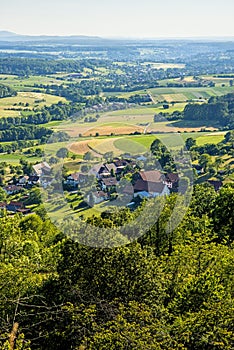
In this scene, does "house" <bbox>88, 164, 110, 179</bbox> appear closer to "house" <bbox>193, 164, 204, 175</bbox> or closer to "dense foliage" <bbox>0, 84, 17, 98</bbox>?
"house" <bbox>193, 164, 204, 175</bbox>

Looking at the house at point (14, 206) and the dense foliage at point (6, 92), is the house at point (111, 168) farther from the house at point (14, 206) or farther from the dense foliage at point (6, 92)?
the dense foliage at point (6, 92)

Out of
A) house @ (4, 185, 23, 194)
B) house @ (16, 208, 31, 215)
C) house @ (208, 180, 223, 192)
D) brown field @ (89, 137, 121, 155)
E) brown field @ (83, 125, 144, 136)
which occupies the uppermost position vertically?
brown field @ (83, 125, 144, 136)

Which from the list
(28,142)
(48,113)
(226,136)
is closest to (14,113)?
(48,113)

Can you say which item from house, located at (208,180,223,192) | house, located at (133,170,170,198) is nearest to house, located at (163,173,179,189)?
house, located at (133,170,170,198)

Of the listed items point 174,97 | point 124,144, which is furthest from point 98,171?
point 174,97

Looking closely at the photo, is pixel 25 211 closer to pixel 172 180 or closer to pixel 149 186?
pixel 172 180

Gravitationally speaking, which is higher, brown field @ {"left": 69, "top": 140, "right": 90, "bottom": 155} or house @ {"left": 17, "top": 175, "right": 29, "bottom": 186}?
brown field @ {"left": 69, "top": 140, "right": 90, "bottom": 155}
